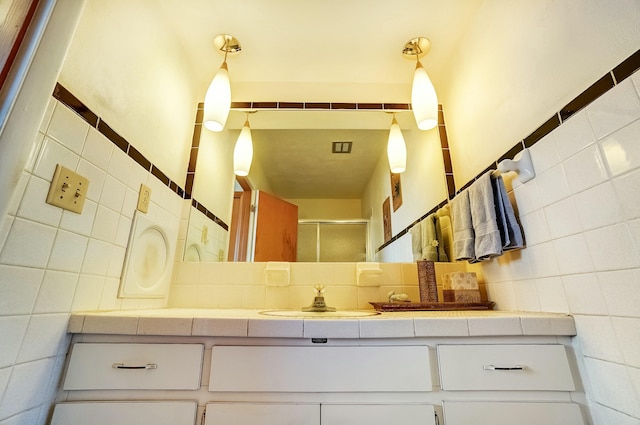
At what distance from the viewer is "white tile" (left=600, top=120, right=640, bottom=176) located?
624mm

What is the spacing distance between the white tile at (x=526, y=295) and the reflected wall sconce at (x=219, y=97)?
5.05 feet

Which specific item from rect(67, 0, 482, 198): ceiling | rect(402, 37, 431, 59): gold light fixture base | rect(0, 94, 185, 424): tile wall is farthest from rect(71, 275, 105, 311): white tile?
rect(402, 37, 431, 59): gold light fixture base

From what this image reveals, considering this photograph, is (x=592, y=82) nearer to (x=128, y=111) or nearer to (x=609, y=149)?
(x=609, y=149)

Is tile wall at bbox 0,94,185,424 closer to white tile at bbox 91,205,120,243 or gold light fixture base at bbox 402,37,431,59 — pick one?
white tile at bbox 91,205,120,243

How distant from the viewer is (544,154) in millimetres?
878

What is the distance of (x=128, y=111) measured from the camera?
3.39 feet

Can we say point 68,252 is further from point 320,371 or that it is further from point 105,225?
point 320,371

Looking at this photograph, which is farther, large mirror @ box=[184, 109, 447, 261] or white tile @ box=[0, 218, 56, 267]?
large mirror @ box=[184, 109, 447, 261]

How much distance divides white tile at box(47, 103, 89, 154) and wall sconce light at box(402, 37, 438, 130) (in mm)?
1425

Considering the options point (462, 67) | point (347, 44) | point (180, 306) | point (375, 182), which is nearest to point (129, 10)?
point (347, 44)

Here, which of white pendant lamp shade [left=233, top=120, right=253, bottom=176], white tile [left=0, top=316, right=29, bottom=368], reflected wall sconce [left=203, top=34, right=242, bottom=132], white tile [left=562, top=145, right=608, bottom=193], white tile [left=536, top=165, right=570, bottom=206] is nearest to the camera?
white tile [left=0, top=316, right=29, bottom=368]

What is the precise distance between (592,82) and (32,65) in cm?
139

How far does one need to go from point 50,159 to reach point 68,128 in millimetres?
114

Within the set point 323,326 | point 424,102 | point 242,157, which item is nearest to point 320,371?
point 323,326
